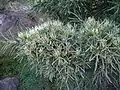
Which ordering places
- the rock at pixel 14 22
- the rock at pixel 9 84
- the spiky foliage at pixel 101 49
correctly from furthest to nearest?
the rock at pixel 14 22
the rock at pixel 9 84
the spiky foliage at pixel 101 49

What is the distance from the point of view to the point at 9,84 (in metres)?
3.28

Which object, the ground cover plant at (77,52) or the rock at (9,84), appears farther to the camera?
the rock at (9,84)

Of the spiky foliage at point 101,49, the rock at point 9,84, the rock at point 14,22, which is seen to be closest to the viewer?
the spiky foliage at point 101,49

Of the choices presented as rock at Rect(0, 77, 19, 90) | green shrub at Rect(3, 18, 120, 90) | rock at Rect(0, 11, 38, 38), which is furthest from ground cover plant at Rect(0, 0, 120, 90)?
rock at Rect(0, 11, 38, 38)

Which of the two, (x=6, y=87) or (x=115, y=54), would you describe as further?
(x=6, y=87)

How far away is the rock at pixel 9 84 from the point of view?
3242 millimetres

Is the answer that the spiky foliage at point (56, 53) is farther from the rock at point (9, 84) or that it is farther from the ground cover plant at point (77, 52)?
the rock at point (9, 84)

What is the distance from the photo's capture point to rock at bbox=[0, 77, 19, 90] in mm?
3242

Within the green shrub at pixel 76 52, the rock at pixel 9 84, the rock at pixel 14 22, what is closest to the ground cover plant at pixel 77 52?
the green shrub at pixel 76 52

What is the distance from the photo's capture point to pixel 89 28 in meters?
2.23

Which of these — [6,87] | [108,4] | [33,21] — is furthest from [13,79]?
[108,4]

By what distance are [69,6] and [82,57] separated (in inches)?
20.6

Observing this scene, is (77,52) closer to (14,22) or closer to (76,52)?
(76,52)

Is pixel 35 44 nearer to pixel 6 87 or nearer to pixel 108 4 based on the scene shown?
pixel 108 4
